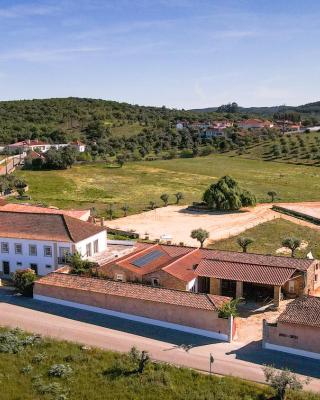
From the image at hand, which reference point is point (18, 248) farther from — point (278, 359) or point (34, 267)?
point (278, 359)

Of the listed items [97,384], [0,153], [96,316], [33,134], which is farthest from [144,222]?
[33,134]

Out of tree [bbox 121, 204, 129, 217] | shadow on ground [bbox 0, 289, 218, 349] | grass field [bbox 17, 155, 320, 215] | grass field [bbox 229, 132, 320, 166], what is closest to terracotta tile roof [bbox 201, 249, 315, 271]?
shadow on ground [bbox 0, 289, 218, 349]

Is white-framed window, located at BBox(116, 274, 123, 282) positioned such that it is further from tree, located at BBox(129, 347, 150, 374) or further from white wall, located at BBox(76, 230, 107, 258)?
tree, located at BBox(129, 347, 150, 374)

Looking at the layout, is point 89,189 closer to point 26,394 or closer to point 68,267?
point 68,267

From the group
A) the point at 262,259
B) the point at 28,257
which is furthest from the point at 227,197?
the point at 28,257

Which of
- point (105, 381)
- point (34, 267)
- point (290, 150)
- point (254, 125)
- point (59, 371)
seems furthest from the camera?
point (254, 125)

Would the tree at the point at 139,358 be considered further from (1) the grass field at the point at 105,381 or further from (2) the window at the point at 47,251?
(2) the window at the point at 47,251
